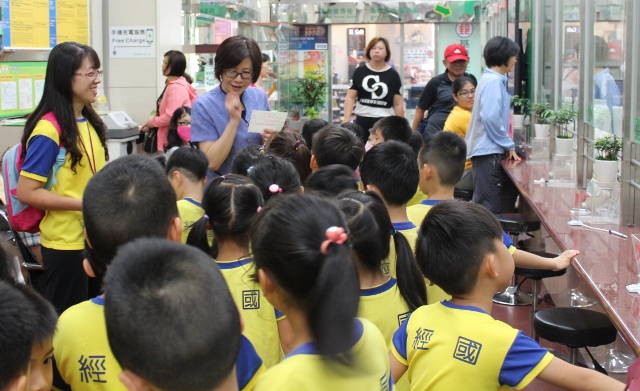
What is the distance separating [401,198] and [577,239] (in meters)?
0.99

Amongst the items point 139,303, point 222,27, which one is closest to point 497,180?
point 222,27

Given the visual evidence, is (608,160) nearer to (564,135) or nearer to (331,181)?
(564,135)

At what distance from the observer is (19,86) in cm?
629

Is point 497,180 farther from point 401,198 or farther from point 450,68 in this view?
point 401,198

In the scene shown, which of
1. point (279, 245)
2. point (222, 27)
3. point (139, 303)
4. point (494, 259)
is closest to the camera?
point (139, 303)

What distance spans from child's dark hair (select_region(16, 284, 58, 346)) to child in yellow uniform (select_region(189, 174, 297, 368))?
28.4 inches

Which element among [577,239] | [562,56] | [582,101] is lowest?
[577,239]

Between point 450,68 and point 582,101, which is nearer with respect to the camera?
point 582,101

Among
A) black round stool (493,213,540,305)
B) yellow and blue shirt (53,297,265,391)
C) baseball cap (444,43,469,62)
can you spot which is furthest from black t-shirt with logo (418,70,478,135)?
yellow and blue shirt (53,297,265,391)

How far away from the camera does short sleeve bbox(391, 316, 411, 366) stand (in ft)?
6.82

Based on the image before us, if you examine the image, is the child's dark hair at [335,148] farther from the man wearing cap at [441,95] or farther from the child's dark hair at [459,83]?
the man wearing cap at [441,95]

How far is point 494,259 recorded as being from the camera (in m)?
2.09

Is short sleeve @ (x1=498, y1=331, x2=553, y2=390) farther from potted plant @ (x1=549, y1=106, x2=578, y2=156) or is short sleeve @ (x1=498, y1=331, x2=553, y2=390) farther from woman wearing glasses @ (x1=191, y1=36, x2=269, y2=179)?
potted plant @ (x1=549, y1=106, x2=578, y2=156)

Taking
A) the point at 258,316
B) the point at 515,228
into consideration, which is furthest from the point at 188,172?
the point at 515,228
